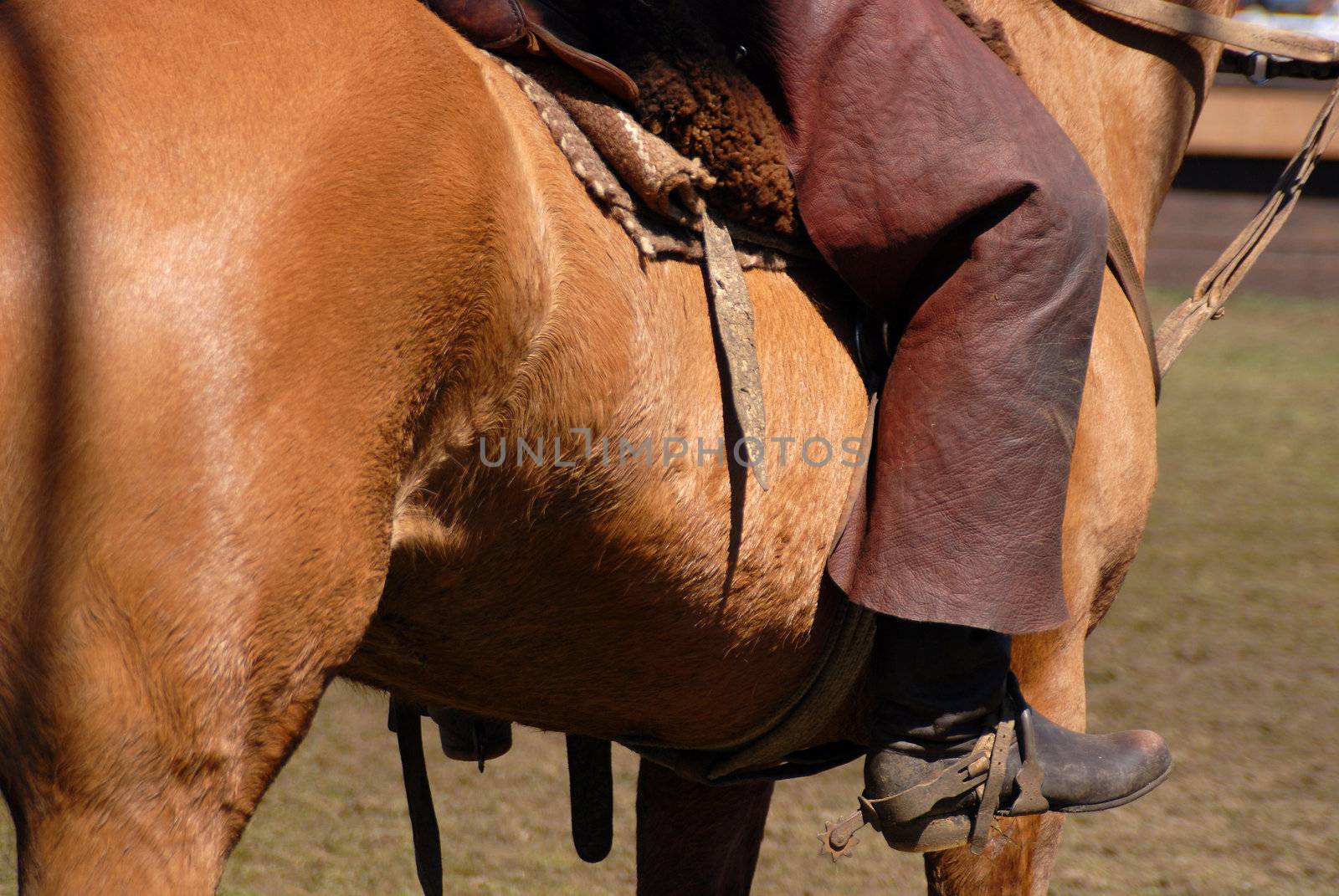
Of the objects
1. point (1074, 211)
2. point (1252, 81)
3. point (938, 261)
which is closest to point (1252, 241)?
point (1252, 81)

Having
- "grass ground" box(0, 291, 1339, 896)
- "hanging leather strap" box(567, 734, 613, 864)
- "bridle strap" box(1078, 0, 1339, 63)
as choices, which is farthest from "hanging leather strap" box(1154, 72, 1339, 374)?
"grass ground" box(0, 291, 1339, 896)

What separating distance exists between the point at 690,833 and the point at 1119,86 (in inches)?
64.8

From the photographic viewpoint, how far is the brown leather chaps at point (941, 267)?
5.56 ft

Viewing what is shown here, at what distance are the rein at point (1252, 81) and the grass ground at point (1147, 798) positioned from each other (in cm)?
151

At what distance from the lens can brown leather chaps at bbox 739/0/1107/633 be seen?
5.56ft

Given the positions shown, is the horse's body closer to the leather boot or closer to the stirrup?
the leather boot

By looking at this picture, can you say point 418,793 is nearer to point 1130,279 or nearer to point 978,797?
point 978,797

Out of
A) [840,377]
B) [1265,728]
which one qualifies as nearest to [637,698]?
[840,377]

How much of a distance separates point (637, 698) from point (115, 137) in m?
1.01

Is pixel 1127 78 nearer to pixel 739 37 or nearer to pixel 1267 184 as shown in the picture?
pixel 739 37

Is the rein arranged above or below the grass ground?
above

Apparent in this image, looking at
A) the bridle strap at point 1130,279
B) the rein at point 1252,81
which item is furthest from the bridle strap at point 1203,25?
the bridle strap at point 1130,279

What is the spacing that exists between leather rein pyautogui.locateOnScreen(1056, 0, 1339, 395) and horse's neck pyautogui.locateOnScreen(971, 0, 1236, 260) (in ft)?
0.14

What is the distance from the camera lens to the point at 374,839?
331 centimetres
